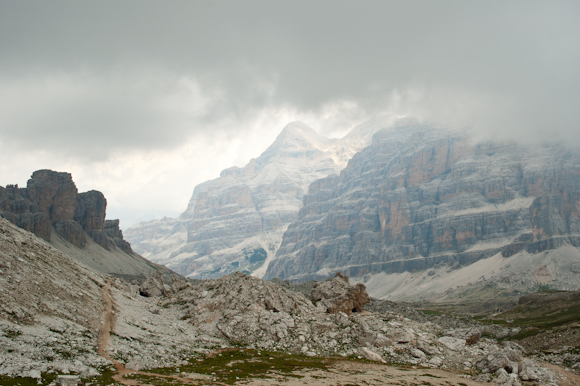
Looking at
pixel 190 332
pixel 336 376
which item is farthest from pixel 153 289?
pixel 336 376

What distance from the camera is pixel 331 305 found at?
93188 millimetres

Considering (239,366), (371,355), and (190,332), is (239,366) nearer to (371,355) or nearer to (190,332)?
(190,332)

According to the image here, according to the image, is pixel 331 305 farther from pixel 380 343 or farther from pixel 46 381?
pixel 46 381

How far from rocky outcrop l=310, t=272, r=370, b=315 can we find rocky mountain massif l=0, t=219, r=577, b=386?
336 mm

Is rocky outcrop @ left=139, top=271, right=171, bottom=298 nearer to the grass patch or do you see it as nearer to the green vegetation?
the grass patch

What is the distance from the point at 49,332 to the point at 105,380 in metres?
12.6

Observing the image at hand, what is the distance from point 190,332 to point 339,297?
32529 mm

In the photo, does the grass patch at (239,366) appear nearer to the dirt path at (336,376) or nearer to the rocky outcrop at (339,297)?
the dirt path at (336,376)

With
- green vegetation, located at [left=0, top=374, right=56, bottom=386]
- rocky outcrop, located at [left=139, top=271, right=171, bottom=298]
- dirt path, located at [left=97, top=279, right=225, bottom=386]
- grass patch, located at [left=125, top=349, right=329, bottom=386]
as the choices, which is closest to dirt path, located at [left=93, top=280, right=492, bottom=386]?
dirt path, located at [left=97, top=279, right=225, bottom=386]

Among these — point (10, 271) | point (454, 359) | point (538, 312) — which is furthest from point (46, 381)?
point (538, 312)

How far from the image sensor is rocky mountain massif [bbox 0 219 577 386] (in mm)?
50812

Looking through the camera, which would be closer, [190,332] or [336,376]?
[336,376]

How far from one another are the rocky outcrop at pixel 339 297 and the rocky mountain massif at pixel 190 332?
34 cm

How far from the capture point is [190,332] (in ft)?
249
